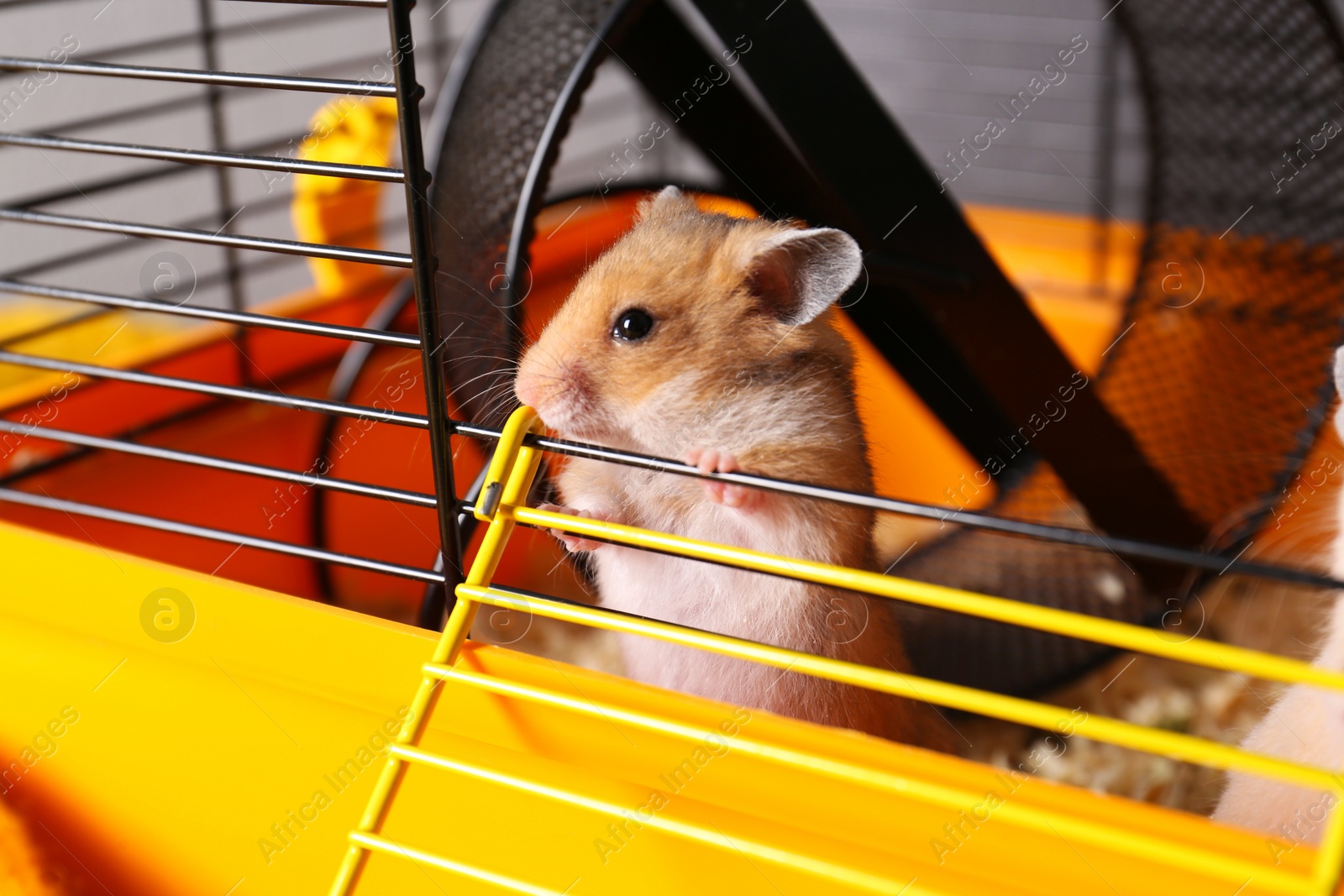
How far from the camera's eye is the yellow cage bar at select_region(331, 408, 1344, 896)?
0.63m

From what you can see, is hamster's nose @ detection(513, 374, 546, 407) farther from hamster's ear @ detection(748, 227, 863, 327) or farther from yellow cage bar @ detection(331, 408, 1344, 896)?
hamster's ear @ detection(748, 227, 863, 327)

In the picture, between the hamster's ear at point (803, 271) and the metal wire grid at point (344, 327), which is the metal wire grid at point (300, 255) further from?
the hamster's ear at point (803, 271)

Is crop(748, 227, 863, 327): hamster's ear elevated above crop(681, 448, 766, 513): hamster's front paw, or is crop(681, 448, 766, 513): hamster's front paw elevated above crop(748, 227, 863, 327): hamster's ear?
crop(748, 227, 863, 327): hamster's ear

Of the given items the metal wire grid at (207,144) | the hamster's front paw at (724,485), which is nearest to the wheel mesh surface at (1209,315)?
the hamster's front paw at (724,485)

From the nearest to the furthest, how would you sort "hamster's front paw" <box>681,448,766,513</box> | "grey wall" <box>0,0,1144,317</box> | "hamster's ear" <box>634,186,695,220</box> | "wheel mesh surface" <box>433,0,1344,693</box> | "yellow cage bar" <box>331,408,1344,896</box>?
"yellow cage bar" <box>331,408,1344,896</box>
"hamster's front paw" <box>681,448,766,513</box>
"hamster's ear" <box>634,186,695,220</box>
"wheel mesh surface" <box>433,0,1344,693</box>
"grey wall" <box>0,0,1144,317</box>

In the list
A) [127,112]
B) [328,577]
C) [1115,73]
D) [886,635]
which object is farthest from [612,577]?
[1115,73]

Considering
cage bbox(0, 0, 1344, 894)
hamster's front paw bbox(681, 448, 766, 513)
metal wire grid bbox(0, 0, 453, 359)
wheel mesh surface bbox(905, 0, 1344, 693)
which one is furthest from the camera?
wheel mesh surface bbox(905, 0, 1344, 693)

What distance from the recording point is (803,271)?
0.98 m

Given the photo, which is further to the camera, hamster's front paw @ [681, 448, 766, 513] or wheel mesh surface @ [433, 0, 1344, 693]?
wheel mesh surface @ [433, 0, 1344, 693]

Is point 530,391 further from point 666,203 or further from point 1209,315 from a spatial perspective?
point 1209,315

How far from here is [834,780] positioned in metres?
0.78

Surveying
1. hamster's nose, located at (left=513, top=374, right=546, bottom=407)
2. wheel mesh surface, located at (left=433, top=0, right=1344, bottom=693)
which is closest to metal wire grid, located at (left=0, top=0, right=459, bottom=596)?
hamster's nose, located at (left=513, top=374, right=546, bottom=407)

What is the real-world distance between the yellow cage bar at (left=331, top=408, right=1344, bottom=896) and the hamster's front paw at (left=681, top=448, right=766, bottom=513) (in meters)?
0.09

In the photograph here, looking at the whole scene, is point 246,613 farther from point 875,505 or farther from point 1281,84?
point 1281,84
